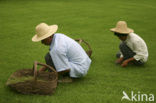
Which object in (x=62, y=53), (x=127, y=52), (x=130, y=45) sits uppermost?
(x=62, y=53)

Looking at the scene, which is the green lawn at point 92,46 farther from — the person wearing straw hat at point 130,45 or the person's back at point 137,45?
the person's back at point 137,45

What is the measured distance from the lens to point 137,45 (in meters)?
4.34

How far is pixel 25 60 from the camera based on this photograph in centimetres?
470

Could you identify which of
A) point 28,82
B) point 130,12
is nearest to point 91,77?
point 28,82

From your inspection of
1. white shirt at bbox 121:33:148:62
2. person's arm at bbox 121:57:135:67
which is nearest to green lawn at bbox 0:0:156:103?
person's arm at bbox 121:57:135:67

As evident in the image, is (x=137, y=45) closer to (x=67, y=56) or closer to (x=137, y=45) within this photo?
(x=137, y=45)

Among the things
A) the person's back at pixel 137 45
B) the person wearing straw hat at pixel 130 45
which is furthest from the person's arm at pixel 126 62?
the person's back at pixel 137 45

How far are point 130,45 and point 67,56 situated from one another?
1265mm

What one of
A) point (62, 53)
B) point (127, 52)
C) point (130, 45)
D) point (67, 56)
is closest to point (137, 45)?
point (130, 45)

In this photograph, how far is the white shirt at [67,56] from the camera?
3.50 meters

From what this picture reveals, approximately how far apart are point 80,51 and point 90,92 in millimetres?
618

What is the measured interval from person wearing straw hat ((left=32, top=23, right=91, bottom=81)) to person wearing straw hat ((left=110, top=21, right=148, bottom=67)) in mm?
904

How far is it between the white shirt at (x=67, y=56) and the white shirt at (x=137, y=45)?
38.1 inches

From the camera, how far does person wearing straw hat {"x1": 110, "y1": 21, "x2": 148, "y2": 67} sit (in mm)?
4316
